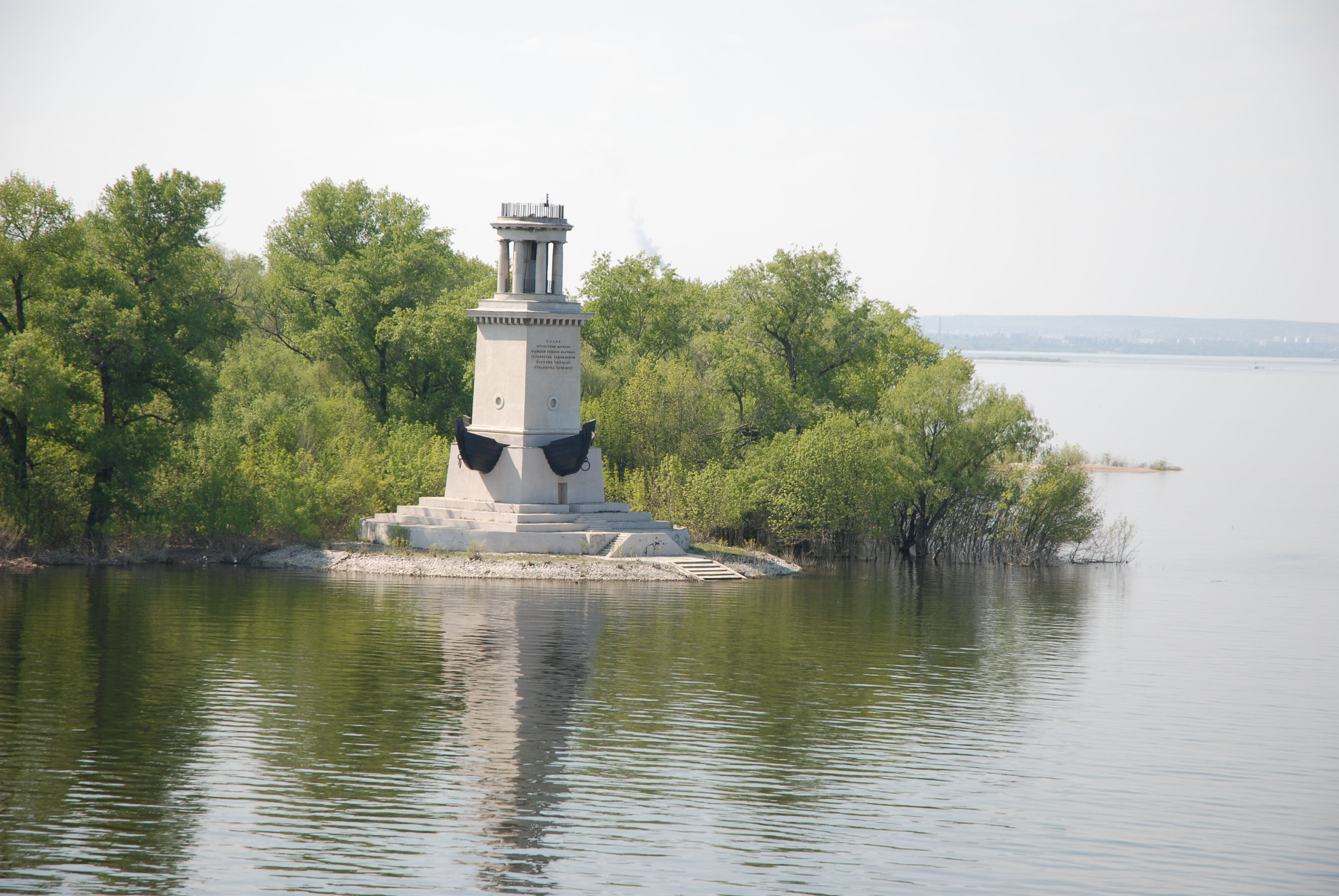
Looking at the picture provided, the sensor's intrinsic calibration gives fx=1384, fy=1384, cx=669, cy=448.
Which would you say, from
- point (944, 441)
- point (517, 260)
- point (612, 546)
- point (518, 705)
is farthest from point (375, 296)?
point (518, 705)

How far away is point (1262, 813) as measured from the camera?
2453 centimetres

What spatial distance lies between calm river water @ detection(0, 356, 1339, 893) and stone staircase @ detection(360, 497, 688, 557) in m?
3.89

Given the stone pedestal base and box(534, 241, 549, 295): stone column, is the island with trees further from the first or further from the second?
box(534, 241, 549, 295): stone column

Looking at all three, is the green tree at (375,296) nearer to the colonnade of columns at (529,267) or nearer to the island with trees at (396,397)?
the island with trees at (396,397)

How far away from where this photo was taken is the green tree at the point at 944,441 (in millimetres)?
60312

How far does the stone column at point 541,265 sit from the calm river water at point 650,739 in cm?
1252

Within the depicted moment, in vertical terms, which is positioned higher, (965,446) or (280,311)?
(280,311)

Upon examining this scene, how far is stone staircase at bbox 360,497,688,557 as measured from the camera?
50.4 metres

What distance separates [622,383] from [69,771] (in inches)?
1733

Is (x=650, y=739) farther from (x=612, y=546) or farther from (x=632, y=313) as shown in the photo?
(x=632, y=313)

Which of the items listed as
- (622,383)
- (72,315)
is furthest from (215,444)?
(622,383)

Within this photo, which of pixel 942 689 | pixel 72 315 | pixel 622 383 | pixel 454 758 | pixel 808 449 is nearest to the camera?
pixel 454 758

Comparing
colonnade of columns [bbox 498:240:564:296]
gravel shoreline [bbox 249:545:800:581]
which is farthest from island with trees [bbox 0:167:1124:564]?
→ colonnade of columns [bbox 498:240:564:296]

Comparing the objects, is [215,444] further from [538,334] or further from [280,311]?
[280,311]
